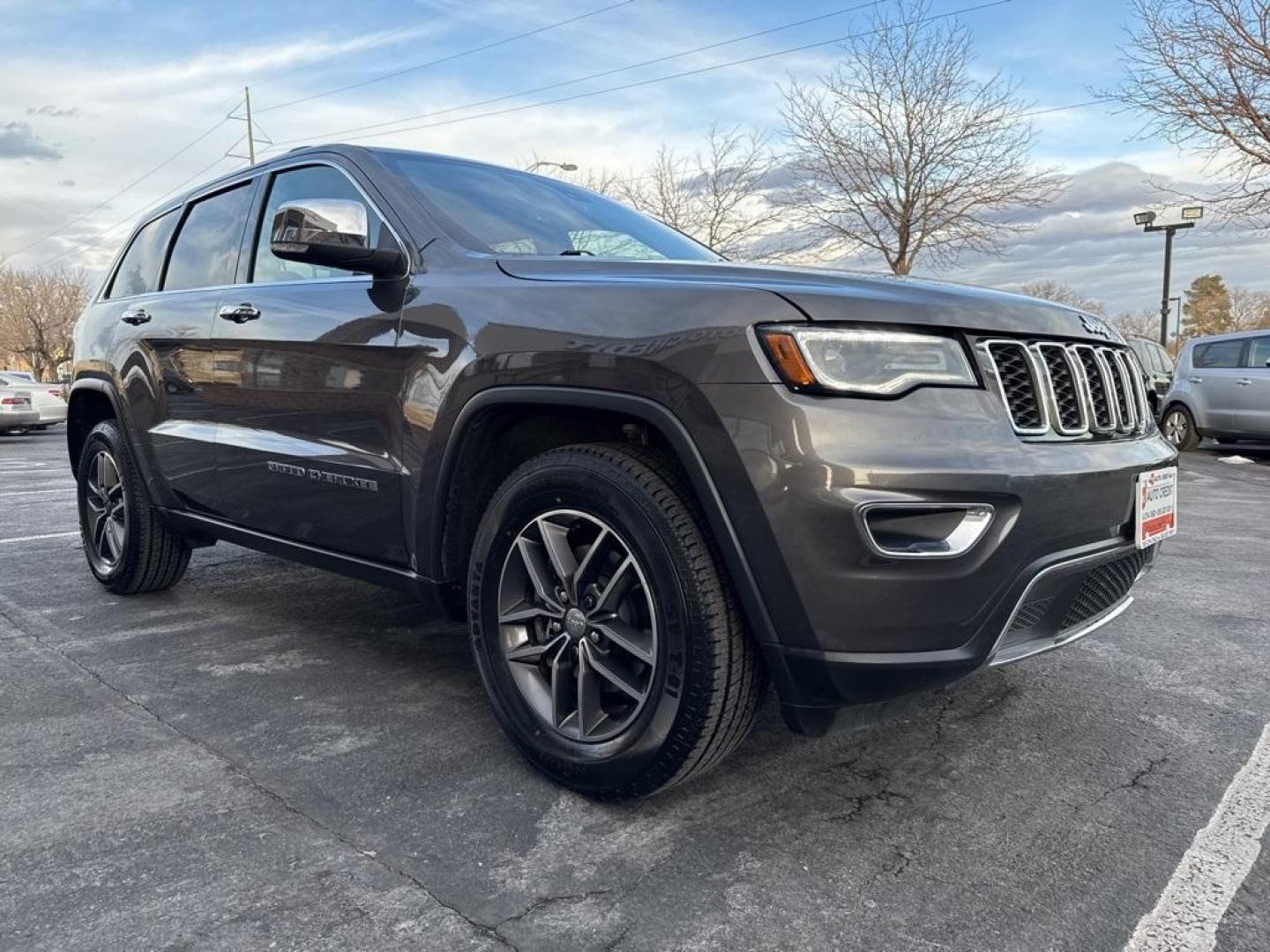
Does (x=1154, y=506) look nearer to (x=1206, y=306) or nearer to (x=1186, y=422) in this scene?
(x=1186, y=422)

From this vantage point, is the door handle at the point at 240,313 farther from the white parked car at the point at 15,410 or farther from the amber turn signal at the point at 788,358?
the white parked car at the point at 15,410

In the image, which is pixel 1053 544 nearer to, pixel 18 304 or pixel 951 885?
pixel 951 885

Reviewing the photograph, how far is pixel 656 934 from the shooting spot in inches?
70.4

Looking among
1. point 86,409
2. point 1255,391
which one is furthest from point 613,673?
point 1255,391

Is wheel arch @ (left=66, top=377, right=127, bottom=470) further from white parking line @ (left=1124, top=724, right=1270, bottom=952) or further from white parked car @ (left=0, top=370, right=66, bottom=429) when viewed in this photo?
white parked car @ (left=0, top=370, right=66, bottom=429)

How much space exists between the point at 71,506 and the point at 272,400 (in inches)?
216

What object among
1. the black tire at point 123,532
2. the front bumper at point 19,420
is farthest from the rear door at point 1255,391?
the front bumper at point 19,420

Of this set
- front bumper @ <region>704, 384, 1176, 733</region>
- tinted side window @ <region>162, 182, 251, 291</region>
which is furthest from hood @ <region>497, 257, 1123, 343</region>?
tinted side window @ <region>162, 182, 251, 291</region>

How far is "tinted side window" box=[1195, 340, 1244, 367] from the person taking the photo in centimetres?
1220

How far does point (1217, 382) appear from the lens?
40.4ft

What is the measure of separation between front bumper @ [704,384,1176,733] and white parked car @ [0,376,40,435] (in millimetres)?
18714

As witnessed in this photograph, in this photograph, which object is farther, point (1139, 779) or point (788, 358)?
point (1139, 779)

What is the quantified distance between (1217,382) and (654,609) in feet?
41.9

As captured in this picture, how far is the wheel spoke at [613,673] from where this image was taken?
221 centimetres
